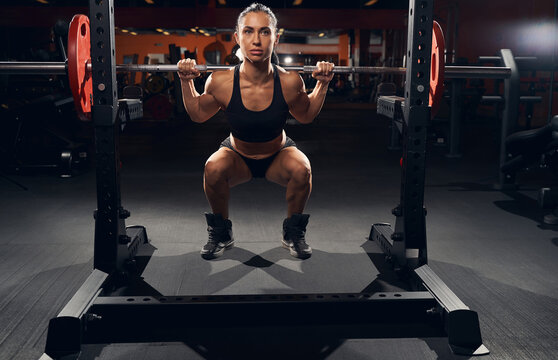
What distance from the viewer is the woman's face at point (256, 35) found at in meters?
1.88

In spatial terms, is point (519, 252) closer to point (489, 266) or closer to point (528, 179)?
point (489, 266)

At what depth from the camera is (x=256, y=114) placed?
6.66 feet

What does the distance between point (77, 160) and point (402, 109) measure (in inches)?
115

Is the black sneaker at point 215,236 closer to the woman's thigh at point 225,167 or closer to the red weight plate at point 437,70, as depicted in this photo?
the woman's thigh at point 225,167

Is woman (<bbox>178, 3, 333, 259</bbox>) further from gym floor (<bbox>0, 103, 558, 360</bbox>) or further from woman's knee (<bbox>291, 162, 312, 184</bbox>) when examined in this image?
gym floor (<bbox>0, 103, 558, 360</bbox>)

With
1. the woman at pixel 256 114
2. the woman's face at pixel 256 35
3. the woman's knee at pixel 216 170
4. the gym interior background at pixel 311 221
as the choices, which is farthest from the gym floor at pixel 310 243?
the woman's face at pixel 256 35

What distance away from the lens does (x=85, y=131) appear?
676 cm

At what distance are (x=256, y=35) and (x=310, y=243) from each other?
97cm

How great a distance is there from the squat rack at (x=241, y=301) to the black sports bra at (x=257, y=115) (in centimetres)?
46

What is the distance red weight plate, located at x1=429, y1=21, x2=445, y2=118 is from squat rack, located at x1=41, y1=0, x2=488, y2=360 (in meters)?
0.06

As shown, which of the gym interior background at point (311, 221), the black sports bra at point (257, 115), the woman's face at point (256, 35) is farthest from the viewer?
the black sports bra at point (257, 115)

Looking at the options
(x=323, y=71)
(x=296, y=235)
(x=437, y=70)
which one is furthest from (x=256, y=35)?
(x=296, y=235)

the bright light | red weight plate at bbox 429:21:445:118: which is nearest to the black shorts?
red weight plate at bbox 429:21:445:118

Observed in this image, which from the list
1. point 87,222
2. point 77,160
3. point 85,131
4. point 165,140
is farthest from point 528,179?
point 85,131
